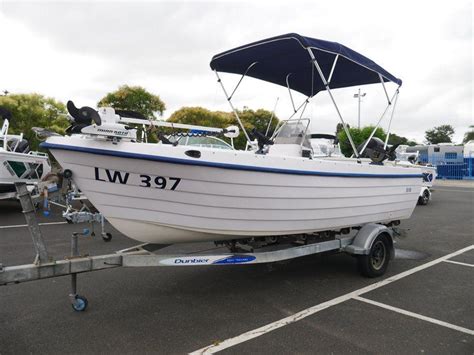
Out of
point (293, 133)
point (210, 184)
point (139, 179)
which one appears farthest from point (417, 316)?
point (139, 179)

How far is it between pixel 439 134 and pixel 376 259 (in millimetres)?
88357

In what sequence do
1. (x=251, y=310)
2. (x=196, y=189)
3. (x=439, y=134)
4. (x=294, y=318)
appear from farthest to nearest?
1. (x=439, y=134)
2. (x=251, y=310)
3. (x=294, y=318)
4. (x=196, y=189)

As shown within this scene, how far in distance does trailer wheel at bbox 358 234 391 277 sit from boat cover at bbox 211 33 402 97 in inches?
91.1

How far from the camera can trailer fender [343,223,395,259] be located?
4812mm

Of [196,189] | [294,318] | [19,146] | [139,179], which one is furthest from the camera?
[19,146]

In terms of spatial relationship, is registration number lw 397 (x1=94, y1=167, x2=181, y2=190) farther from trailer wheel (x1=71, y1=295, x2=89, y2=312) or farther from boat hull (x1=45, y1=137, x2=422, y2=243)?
trailer wheel (x1=71, y1=295, x2=89, y2=312)

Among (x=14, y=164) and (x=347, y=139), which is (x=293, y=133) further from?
(x=14, y=164)

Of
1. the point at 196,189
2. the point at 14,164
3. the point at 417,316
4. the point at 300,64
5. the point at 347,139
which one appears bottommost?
the point at 417,316

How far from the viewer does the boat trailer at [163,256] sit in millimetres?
3176

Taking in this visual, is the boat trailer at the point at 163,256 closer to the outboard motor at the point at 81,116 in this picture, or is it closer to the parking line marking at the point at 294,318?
the parking line marking at the point at 294,318

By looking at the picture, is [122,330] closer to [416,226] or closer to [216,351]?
[216,351]

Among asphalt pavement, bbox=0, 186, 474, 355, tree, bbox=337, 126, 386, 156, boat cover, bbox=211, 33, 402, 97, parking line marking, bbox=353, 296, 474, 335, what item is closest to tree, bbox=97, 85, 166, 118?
tree, bbox=337, 126, 386, 156

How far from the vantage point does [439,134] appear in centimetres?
8212

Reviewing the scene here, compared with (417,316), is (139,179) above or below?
above
